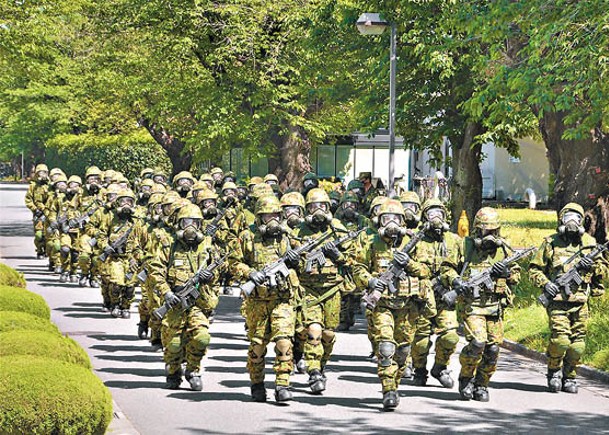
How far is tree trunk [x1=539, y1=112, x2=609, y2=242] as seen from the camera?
20812 mm

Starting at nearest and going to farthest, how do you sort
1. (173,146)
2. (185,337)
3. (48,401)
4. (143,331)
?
(48,401)
(185,337)
(143,331)
(173,146)

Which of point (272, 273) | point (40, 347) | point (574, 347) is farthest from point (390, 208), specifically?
point (40, 347)

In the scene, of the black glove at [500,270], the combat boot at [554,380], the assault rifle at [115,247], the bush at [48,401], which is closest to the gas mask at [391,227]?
the black glove at [500,270]

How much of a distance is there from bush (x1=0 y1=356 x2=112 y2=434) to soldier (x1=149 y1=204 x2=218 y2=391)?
3840mm

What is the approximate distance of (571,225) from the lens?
12141 millimetres

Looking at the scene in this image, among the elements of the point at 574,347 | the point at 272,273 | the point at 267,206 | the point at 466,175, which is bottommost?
the point at 574,347

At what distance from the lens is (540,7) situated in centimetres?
1551

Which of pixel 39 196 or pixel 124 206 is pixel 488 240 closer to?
pixel 124 206

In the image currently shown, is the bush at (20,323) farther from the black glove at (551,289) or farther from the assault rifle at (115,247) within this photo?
the assault rifle at (115,247)

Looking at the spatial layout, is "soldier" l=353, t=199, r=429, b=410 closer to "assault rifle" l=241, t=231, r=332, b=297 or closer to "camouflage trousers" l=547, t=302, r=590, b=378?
"assault rifle" l=241, t=231, r=332, b=297

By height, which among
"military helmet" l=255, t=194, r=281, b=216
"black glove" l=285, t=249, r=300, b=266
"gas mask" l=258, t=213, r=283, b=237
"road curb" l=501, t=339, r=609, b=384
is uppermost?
"military helmet" l=255, t=194, r=281, b=216

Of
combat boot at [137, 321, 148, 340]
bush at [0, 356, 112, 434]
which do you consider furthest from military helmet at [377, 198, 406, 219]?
combat boot at [137, 321, 148, 340]

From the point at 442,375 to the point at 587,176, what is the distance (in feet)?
31.0

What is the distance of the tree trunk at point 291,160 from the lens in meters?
32.5
